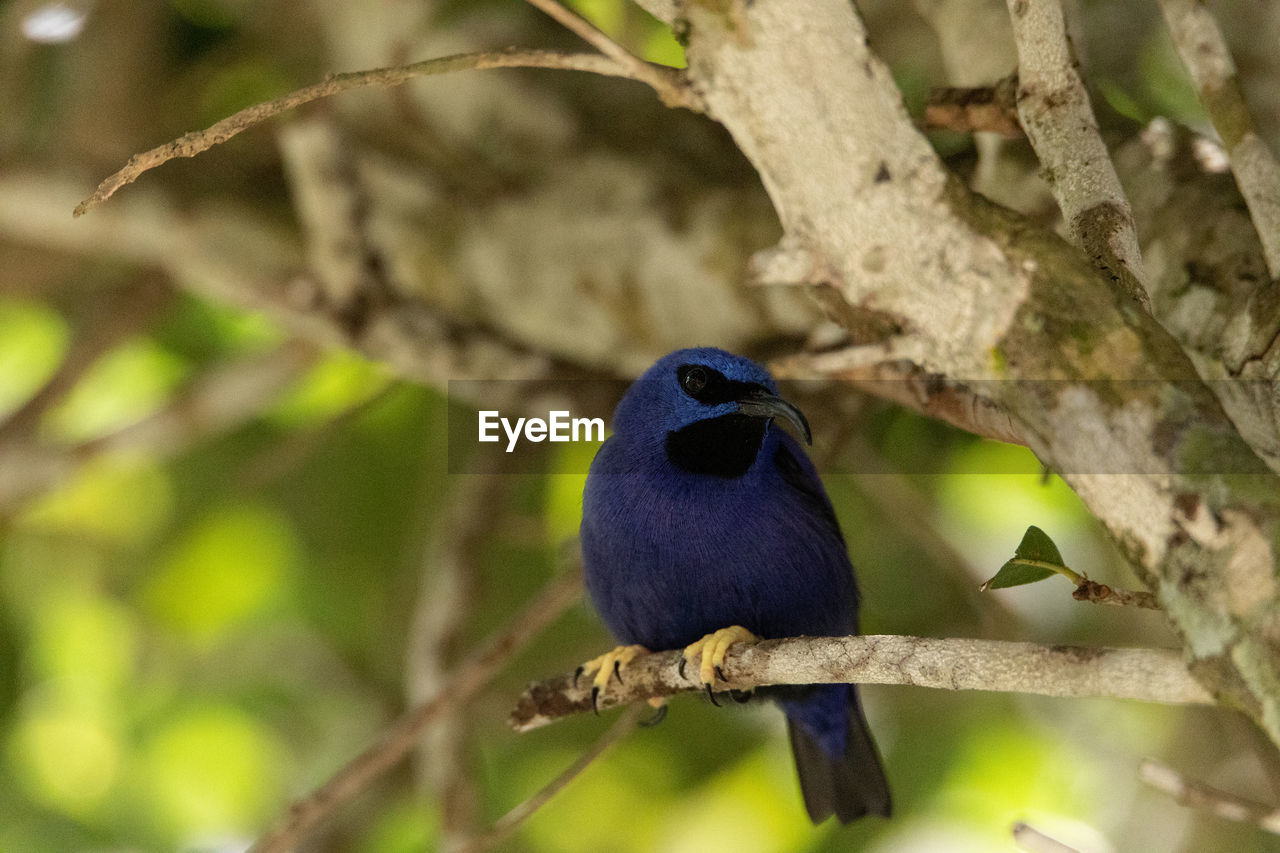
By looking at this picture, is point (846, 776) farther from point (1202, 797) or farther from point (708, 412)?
point (1202, 797)

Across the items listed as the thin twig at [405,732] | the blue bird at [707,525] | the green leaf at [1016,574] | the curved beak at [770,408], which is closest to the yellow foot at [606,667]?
the blue bird at [707,525]

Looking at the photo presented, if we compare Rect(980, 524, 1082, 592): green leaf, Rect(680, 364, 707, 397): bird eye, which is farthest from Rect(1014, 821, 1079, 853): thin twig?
Rect(680, 364, 707, 397): bird eye

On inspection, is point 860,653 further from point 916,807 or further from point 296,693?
point 296,693

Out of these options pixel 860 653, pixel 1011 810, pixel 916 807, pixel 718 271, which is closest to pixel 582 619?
pixel 916 807

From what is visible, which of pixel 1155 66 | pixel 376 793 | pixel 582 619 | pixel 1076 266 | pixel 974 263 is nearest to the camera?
pixel 1076 266

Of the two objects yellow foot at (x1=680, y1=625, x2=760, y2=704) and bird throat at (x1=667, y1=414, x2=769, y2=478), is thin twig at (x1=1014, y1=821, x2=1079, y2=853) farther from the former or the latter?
bird throat at (x1=667, y1=414, x2=769, y2=478)

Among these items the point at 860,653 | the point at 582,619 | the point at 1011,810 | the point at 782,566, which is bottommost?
the point at 1011,810
